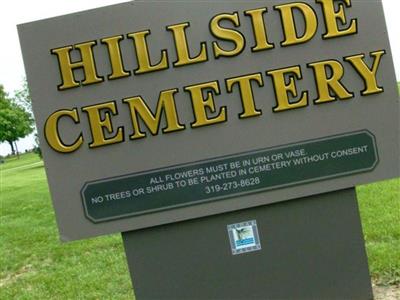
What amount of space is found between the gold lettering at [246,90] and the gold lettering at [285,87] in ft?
0.42

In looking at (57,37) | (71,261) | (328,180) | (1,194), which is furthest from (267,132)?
(1,194)

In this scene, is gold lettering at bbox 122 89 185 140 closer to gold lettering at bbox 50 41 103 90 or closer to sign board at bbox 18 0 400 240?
sign board at bbox 18 0 400 240

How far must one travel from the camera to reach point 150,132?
4.62 m

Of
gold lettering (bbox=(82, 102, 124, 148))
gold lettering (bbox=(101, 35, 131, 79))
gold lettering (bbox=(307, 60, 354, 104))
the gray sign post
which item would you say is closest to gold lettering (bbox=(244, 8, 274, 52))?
the gray sign post

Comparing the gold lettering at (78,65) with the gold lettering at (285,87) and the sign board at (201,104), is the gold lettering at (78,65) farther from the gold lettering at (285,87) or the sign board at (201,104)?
the gold lettering at (285,87)

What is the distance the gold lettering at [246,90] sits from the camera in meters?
4.59

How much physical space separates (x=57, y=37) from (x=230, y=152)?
172cm

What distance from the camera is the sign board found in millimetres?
4570

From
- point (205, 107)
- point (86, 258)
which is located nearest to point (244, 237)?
point (205, 107)

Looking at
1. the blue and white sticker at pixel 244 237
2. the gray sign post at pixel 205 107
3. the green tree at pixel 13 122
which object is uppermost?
the green tree at pixel 13 122

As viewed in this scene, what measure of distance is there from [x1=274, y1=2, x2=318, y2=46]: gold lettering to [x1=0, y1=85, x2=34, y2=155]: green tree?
48570 millimetres

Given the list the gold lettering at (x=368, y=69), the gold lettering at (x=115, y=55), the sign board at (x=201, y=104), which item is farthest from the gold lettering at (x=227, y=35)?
the gold lettering at (x=368, y=69)

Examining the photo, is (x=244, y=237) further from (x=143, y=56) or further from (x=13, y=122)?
(x=13, y=122)

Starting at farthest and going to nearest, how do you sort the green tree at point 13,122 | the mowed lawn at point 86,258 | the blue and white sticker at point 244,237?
1. the green tree at point 13,122
2. the mowed lawn at point 86,258
3. the blue and white sticker at point 244,237
